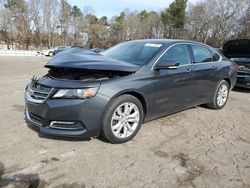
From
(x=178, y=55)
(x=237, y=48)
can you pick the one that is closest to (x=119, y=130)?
(x=178, y=55)

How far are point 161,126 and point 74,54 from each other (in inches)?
76.6

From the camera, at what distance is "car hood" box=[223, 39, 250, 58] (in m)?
8.51

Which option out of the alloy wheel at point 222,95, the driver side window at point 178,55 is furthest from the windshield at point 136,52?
the alloy wheel at point 222,95

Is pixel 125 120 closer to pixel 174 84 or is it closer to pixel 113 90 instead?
pixel 113 90

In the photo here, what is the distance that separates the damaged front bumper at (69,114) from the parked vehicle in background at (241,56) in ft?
19.5

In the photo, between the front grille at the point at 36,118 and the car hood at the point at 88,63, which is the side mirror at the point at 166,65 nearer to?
the car hood at the point at 88,63

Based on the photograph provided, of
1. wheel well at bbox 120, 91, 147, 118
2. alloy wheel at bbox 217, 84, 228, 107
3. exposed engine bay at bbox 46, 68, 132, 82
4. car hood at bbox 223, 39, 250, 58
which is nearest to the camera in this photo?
exposed engine bay at bbox 46, 68, 132, 82

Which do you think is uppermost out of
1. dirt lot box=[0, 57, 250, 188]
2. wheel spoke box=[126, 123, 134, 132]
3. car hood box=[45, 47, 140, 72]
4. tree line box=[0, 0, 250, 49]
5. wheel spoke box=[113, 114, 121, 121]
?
tree line box=[0, 0, 250, 49]

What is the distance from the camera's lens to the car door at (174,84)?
13.3ft

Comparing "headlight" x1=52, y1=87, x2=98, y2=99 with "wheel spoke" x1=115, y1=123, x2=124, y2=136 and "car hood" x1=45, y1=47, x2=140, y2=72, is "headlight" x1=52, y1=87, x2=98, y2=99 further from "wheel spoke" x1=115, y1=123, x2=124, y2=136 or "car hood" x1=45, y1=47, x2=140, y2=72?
"wheel spoke" x1=115, y1=123, x2=124, y2=136

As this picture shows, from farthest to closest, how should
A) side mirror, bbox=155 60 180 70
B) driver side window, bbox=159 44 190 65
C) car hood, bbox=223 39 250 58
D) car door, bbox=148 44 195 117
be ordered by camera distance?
1. car hood, bbox=223 39 250 58
2. driver side window, bbox=159 44 190 65
3. car door, bbox=148 44 195 117
4. side mirror, bbox=155 60 180 70

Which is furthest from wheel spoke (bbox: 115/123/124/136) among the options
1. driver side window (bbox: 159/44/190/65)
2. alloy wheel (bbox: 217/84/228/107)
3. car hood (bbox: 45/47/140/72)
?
alloy wheel (bbox: 217/84/228/107)

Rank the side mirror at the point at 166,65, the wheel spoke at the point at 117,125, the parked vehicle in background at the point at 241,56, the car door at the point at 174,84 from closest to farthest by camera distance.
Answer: the wheel spoke at the point at 117,125, the side mirror at the point at 166,65, the car door at the point at 174,84, the parked vehicle in background at the point at 241,56

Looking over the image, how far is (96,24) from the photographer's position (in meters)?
60.2
